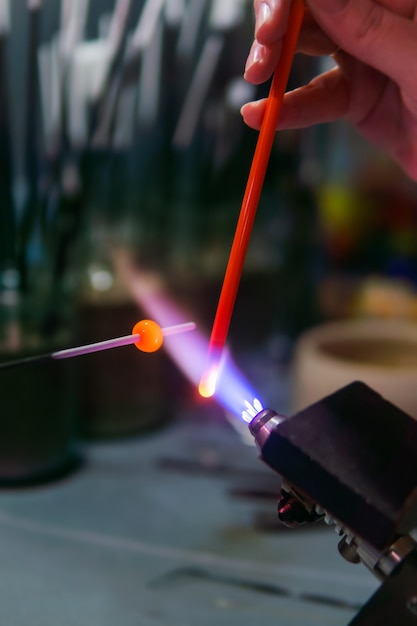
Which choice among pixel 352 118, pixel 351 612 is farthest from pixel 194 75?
pixel 351 612

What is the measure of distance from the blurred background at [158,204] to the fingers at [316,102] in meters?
0.26

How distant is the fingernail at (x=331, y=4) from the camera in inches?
11.2

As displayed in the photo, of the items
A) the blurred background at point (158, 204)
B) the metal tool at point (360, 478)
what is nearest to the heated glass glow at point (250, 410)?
the metal tool at point (360, 478)

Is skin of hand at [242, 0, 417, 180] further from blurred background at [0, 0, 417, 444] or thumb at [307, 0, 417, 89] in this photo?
blurred background at [0, 0, 417, 444]

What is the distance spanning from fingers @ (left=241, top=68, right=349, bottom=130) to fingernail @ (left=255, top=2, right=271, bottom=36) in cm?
7

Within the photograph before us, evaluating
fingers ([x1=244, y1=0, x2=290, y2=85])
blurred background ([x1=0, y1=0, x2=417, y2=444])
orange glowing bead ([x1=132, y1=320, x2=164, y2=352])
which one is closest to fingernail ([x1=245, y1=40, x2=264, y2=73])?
fingers ([x1=244, y1=0, x2=290, y2=85])

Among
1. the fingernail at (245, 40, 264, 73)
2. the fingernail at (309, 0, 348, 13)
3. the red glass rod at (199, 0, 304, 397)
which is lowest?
the red glass rod at (199, 0, 304, 397)

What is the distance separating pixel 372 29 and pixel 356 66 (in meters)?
0.11

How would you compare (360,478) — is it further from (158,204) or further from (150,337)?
(158,204)

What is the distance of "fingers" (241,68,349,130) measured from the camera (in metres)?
0.36

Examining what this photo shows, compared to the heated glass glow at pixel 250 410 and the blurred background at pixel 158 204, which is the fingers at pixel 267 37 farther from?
the blurred background at pixel 158 204

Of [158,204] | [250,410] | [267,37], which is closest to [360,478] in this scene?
[250,410]

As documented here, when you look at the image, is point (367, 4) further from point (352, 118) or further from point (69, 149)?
point (69, 149)

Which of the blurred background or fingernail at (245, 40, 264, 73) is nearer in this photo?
fingernail at (245, 40, 264, 73)
